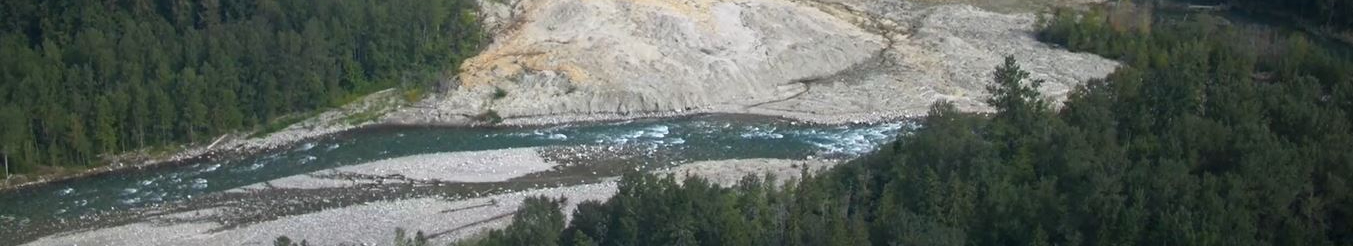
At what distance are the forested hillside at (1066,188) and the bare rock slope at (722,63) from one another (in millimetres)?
11777

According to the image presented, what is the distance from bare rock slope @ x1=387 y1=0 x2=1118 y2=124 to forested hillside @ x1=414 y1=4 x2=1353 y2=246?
11.8 meters

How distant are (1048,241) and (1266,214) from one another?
4.24m

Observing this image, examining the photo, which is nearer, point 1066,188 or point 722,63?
point 1066,188

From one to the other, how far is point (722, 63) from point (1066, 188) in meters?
21.3

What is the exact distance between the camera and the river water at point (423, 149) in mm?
41688

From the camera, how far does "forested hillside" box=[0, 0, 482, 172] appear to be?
148 feet

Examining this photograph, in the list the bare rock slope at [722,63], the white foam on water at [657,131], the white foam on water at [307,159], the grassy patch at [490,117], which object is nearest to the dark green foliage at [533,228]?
the white foam on water at [307,159]

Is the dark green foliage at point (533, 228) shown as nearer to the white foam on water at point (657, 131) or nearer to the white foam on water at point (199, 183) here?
the white foam on water at point (199, 183)

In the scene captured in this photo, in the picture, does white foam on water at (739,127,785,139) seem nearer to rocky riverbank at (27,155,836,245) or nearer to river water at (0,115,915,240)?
river water at (0,115,915,240)

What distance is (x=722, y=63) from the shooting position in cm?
5547

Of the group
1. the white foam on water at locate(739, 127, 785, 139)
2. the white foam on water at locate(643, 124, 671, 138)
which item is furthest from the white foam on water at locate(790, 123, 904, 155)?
the white foam on water at locate(643, 124, 671, 138)

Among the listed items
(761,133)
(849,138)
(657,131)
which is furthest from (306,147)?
(849,138)

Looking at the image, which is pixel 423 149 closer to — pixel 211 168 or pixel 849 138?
pixel 211 168

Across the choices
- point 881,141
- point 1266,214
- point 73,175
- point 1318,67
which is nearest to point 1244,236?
point 1266,214
